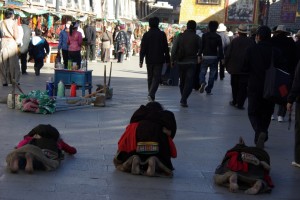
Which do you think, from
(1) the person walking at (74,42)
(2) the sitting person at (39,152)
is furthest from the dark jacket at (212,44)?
(2) the sitting person at (39,152)

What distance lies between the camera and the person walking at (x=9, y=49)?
14797 mm

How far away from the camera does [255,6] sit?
59625 mm

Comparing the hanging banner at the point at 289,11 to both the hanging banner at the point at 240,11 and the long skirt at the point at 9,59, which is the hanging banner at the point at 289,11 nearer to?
the hanging banner at the point at 240,11

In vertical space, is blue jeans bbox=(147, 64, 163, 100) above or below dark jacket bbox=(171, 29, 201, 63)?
below

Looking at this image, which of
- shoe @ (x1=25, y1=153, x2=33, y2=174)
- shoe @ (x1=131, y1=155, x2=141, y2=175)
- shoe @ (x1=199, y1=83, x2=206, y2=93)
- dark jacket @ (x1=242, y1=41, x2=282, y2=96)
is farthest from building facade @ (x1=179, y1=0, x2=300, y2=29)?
shoe @ (x1=25, y1=153, x2=33, y2=174)

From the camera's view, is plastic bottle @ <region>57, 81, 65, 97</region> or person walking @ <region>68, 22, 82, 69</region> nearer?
plastic bottle @ <region>57, 81, 65, 97</region>

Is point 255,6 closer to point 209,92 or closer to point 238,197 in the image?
point 209,92

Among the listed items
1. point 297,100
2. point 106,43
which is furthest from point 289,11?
point 297,100

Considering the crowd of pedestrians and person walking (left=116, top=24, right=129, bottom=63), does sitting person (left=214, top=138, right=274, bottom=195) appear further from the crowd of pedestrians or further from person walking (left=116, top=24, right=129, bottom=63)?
person walking (left=116, top=24, right=129, bottom=63)

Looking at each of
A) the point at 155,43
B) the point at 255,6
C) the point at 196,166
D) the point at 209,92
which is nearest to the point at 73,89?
the point at 155,43

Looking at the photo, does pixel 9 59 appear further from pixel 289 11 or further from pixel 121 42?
pixel 289 11

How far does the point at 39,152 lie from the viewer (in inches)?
270

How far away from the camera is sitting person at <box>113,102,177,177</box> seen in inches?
271

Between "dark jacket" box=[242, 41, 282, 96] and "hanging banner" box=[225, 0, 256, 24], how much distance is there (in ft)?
169
